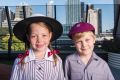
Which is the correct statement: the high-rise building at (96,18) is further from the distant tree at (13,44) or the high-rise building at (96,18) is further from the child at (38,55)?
the child at (38,55)

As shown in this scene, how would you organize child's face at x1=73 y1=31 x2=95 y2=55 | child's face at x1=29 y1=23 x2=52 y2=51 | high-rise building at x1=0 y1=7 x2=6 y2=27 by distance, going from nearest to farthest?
1. child's face at x1=29 y1=23 x2=52 y2=51
2. child's face at x1=73 y1=31 x2=95 y2=55
3. high-rise building at x1=0 y1=7 x2=6 y2=27

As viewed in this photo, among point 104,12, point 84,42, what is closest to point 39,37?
point 84,42

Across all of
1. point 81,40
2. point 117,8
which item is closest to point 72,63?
Result: point 81,40

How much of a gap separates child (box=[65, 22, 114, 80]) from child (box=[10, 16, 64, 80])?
0.27 meters

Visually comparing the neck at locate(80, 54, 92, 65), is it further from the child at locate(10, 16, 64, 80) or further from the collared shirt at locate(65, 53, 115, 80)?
the child at locate(10, 16, 64, 80)

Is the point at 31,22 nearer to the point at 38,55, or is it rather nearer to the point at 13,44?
the point at 38,55

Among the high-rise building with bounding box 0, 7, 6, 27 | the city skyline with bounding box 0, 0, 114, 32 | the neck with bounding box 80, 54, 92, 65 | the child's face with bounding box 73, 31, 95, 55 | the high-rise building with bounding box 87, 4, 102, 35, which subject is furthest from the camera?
the high-rise building with bounding box 0, 7, 6, 27

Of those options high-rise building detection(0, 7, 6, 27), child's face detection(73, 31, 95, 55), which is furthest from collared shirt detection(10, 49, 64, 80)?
high-rise building detection(0, 7, 6, 27)

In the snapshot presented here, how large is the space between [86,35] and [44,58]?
523 mm

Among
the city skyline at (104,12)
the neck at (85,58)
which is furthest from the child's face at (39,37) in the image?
the city skyline at (104,12)

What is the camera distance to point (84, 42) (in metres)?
3.72

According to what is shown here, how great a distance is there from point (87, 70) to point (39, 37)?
25.9 inches

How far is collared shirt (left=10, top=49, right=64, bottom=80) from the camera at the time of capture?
11.3 feet

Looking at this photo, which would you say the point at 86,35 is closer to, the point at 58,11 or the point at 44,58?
the point at 44,58
